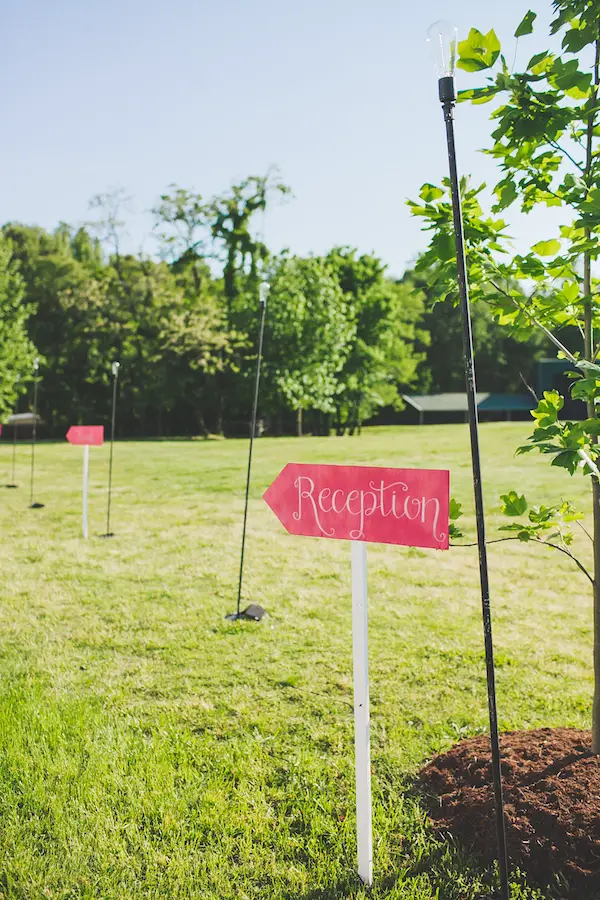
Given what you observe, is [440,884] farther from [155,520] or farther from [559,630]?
[155,520]

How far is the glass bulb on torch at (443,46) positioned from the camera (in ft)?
6.04

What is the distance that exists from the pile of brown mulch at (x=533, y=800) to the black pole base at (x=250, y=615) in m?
2.60

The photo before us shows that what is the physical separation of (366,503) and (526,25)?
5.28ft

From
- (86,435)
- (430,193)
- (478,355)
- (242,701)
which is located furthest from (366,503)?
(478,355)

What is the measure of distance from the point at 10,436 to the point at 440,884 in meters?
37.4

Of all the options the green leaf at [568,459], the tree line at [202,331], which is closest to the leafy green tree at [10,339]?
the tree line at [202,331]

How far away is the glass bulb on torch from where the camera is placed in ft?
6.04

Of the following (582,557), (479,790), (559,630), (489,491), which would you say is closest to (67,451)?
(489,491)

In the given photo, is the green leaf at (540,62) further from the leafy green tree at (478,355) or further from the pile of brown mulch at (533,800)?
the leafy green tree at (478,355)

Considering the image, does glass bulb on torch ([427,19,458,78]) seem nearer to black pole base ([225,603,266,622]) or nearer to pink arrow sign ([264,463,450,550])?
pink arrow sign ([264,463,450,550])

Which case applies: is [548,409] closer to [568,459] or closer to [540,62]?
[568,459]

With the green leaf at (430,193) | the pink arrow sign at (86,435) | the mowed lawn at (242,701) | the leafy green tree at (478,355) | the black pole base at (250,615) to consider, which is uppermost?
the leafy green tree at (478,355)

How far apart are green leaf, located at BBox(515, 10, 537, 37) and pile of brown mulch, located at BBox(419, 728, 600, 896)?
273 cm

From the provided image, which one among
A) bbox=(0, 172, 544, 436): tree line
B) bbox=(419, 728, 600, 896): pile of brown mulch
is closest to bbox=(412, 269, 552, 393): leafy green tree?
bbox=(0, 172, 544, 436): tree line
